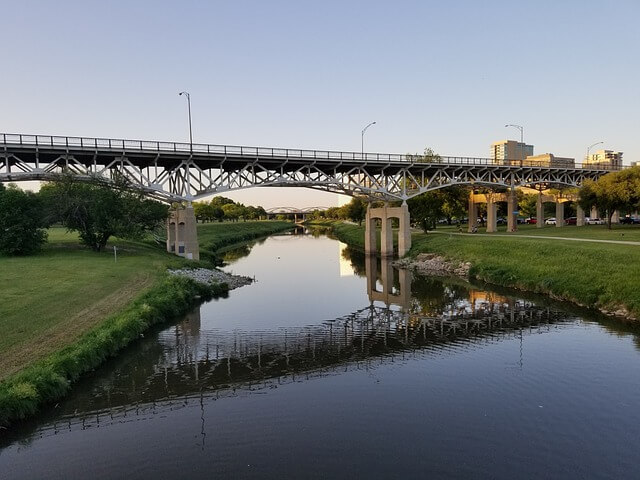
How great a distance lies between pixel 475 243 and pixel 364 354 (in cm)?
3564

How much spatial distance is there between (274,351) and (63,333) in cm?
836

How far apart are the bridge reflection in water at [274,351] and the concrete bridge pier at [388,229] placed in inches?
1086

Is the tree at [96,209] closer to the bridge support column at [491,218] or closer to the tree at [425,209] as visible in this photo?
the tree at [425,209]

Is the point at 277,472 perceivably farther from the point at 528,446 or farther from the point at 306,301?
the point at 306,301

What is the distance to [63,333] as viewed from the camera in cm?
1902

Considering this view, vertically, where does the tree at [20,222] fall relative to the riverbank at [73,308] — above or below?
above

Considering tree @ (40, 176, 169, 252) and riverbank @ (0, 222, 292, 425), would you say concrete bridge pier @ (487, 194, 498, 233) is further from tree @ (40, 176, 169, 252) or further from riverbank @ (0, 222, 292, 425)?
tree @ (40, 176, 169, 252)

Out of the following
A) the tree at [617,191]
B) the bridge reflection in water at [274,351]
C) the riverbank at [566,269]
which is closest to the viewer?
the bridge reflection in water at [274,351]

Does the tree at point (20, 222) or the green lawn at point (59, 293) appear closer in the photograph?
the green lawn at point (59, 293)

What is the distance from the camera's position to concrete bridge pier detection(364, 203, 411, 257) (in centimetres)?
6016

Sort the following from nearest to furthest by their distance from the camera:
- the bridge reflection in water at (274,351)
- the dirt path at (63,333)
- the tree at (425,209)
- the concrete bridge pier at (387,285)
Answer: the bridge reflection in water at (274,351), the dirt path at (63,333), the concrete bridge pier at (387,285), the tree at (425,209)

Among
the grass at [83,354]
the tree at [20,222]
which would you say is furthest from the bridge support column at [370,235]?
the grass at [83,354]

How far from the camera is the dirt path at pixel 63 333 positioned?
15.5m

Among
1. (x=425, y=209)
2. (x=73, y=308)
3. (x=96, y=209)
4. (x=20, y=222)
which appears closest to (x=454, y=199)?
(x=425, y=209)
